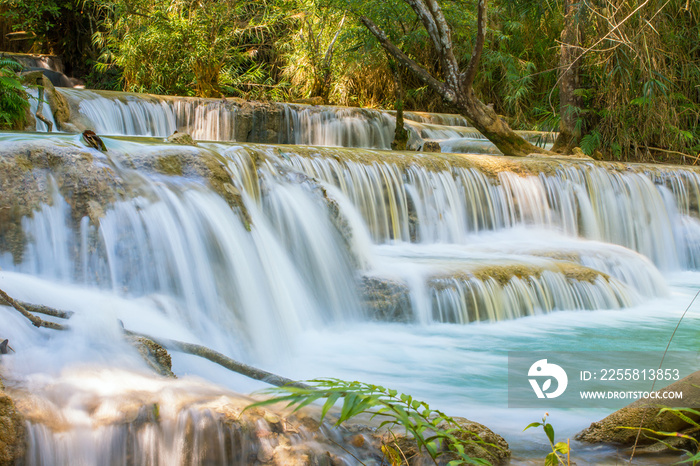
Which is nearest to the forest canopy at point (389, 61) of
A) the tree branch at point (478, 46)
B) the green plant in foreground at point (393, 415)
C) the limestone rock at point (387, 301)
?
the tree branch at point (478, 46)

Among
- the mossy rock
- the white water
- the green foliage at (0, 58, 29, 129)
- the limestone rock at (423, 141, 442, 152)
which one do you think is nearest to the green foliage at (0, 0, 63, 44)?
the green foliage at (0, 58, 29, 129)

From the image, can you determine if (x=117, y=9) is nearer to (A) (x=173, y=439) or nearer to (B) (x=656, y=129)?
(B) (x=656, y=129)

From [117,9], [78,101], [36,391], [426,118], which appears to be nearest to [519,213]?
[426,118]

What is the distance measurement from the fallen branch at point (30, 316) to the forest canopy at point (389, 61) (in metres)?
8.17

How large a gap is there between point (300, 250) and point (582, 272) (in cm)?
266

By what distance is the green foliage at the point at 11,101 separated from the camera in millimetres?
6109

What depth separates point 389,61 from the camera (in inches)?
538

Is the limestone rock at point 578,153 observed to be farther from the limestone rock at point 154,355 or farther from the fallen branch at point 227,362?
the limestone rock at point 154,355

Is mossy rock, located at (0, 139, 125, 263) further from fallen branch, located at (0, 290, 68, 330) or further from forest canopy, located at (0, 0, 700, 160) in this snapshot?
forest canopy, located at (0, 0, 700, 160)

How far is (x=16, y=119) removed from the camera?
21.3 ft

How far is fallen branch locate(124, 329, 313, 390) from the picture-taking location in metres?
2.47

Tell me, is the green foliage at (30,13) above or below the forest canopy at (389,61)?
above

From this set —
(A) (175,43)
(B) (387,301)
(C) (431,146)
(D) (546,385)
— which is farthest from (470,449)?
(A) (175,43)

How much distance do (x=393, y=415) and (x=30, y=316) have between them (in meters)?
1.50
